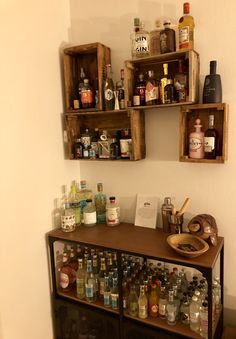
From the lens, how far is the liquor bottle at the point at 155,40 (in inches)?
60.4

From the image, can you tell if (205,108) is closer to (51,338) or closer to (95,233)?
(95,233)

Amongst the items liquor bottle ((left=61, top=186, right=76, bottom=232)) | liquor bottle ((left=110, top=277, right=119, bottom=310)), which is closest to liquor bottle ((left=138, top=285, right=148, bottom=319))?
liquor bottle ((left=110, top=277, right=119, bottom=310))

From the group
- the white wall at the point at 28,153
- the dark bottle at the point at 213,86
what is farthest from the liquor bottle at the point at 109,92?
the dark bottle at the point at 213,86

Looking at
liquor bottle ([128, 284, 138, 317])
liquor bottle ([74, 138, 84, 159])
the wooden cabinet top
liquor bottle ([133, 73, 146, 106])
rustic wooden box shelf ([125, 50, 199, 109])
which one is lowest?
liquor bottle ([128, 284, 138, 317])

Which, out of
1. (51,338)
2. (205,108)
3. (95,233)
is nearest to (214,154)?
(205,108)

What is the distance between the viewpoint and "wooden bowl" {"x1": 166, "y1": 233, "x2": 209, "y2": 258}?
1284 millimetres

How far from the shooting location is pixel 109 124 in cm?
181

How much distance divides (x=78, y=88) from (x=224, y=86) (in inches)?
35.3

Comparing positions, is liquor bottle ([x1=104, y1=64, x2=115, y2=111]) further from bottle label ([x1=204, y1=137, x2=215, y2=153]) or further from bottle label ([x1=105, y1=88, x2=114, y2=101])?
bottle label ([x1=204, y1=137, x2=215, y2=153])

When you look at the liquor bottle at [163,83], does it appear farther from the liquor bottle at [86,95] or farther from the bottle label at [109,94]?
the liquor bottle at [86,95]

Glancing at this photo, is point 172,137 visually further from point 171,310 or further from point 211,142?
point 171,310

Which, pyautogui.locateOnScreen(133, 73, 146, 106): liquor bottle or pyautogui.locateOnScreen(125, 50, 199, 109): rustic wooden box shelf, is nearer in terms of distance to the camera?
pyautogui.locateOnScreen(125, 50, 199, 109): rustic wooden box shelf

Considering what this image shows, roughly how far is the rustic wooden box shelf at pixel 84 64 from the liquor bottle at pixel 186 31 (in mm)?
492

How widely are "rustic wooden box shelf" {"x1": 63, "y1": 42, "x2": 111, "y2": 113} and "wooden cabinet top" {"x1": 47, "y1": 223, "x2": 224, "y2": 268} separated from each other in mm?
759
